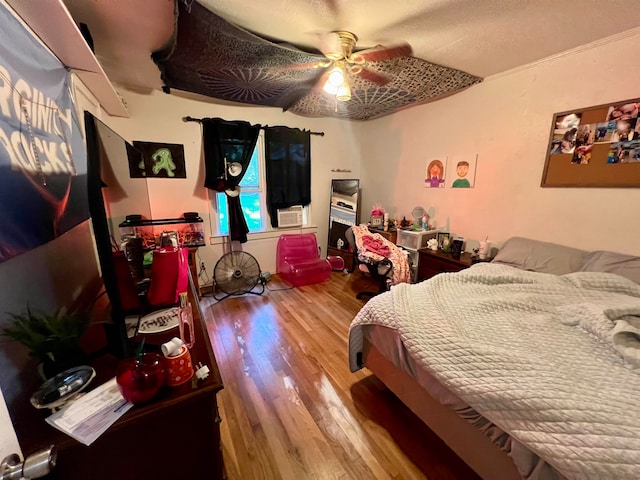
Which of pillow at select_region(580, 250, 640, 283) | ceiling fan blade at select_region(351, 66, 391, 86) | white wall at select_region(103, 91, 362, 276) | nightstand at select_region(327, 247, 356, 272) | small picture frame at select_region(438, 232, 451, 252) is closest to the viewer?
pillow at select_region(580, 250, 640, 283)

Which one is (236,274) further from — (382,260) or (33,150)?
(33,150)

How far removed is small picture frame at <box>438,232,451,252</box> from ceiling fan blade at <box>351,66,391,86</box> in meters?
1.78

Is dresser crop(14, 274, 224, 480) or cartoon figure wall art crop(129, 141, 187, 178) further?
cartoon figure wall art crop(129, 141, 187, 178)

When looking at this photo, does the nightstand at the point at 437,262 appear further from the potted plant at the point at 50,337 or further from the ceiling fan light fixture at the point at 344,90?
the potted plant at the point at 50,337

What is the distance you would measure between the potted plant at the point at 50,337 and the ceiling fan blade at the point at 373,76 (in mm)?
2409

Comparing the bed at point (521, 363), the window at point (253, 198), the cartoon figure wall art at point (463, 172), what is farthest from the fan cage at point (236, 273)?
the cartoon figure wall art at point (463, 172)

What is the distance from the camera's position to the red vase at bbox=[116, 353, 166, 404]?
2.44 feet

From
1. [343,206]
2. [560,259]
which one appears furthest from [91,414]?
[343,206]

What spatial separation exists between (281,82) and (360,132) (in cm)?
205

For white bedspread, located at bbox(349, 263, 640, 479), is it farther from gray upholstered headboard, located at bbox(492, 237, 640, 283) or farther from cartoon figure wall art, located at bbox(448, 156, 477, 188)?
cartoon figure wall art, located at bbox(448, 156, 477, 188)

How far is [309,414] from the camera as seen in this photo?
1.59 m

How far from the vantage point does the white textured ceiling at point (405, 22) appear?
1479mm

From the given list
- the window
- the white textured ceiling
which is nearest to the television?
the white textured ceiling

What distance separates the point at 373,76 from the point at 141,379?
2.62m
